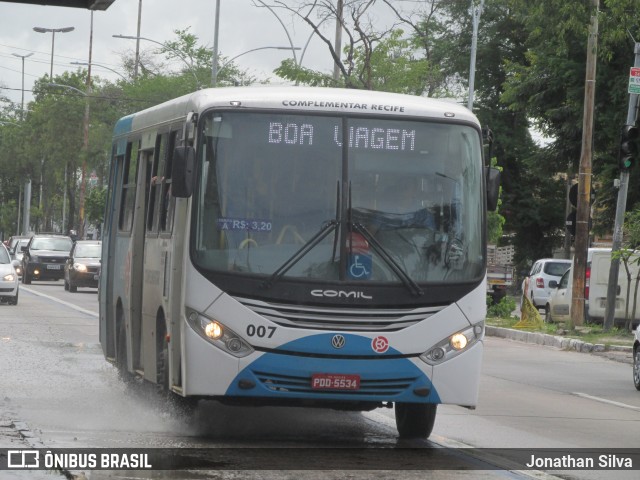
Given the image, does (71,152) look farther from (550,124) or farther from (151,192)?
(151,192)

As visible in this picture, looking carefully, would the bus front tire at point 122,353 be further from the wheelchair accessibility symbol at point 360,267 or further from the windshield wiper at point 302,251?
the wheelchair accessibility symbol at point 360,267

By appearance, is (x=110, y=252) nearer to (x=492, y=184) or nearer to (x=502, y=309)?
(x=492, y=184)

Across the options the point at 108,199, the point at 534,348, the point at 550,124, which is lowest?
the point at 534,348

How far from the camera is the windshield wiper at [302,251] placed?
1045cm

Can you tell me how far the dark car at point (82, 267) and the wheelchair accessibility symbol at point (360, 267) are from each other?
116 feet

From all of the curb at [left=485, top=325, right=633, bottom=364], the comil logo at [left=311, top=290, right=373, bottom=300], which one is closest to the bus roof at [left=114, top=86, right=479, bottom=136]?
the comil logo at [left=311, top=290, right=373, bottom=300]

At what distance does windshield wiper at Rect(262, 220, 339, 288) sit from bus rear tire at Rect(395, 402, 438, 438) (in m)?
1.80

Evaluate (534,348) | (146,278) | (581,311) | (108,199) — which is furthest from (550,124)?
(146,278)

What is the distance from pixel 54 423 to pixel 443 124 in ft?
13.2

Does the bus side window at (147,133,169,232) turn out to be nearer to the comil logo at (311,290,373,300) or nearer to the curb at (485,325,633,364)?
the comil logo at (311,290,373,300)

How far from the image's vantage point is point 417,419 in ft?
37.9

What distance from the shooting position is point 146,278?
1262 cm

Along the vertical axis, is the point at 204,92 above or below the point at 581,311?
above

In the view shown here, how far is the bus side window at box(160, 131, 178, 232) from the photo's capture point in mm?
11552
